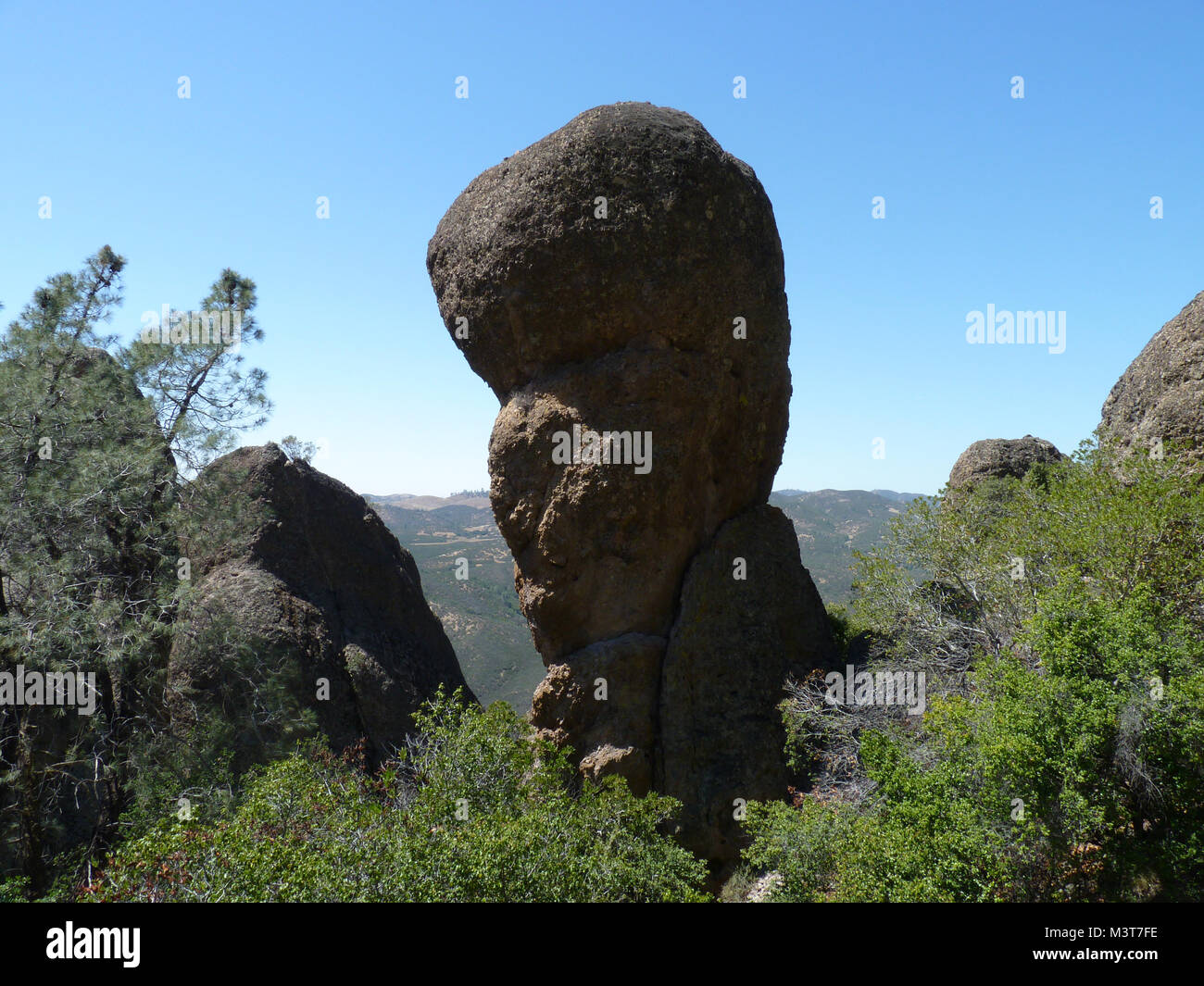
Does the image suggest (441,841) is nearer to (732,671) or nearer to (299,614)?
(732,671)

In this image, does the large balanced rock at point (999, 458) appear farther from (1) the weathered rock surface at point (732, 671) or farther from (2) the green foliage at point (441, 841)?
(2) the green foliage at point (441, 841)

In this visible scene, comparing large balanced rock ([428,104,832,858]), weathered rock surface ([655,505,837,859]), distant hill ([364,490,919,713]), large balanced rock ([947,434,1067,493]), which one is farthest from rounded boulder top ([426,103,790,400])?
large balanced rock ([947,434,1067,493])

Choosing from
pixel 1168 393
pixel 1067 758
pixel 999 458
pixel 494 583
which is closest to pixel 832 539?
pixel 494 583

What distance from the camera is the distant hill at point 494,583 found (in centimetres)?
7450

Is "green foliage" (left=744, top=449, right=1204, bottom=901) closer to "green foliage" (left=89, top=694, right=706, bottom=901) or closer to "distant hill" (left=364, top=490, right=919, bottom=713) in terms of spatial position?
"green foliage" (left=89, top=694, right=706, bottom=901)

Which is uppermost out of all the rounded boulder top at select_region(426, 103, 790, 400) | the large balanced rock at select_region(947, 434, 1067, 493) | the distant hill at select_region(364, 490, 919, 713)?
the rounded boulder top at select_region(426, 103, 790, 400)

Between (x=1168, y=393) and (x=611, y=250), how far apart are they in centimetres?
1085

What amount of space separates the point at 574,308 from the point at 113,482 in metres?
8.67

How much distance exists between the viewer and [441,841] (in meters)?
8.61

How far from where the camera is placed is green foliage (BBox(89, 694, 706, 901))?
24.8 feet

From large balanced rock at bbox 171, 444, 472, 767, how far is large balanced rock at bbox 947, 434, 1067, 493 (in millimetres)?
16413

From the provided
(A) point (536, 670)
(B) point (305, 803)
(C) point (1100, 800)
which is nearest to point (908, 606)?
(C) point (1100, 800)
